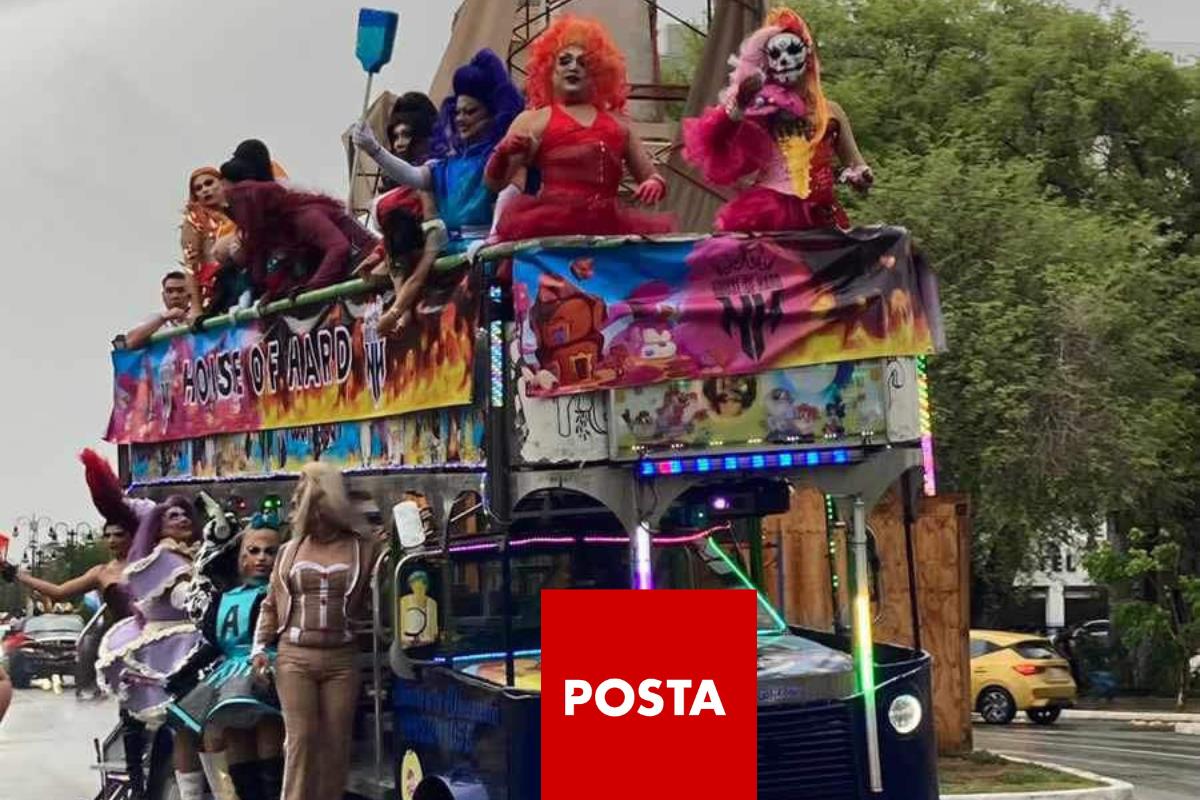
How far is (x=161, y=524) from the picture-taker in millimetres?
12758

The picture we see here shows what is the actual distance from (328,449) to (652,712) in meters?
3.40

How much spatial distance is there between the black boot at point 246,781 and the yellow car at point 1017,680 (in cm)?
1913

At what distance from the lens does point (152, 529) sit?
12.8 m

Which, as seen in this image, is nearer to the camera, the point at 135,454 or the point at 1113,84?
the point at 135,454

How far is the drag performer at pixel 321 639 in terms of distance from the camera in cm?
977

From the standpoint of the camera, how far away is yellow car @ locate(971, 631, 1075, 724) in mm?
28812

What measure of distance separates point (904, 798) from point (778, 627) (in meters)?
1.27

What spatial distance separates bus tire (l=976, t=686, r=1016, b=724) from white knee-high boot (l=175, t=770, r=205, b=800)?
1930 cm

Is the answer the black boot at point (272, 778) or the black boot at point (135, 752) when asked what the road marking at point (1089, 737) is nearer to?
the black boot at point (135, 752)

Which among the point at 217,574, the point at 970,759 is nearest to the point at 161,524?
the point at 217,574

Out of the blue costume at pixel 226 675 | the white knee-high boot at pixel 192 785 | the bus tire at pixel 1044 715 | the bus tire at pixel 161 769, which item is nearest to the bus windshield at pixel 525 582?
the blue costume at pixel 226 675

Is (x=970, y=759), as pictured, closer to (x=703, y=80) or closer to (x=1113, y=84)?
(x=703, y=80)

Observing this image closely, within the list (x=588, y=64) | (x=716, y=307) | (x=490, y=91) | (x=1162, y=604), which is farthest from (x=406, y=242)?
(x=1162, y=604)

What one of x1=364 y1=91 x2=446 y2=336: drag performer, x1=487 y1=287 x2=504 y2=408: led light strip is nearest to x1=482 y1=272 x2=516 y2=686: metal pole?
x1=487 y1=287 x2=504 y2=408: led light strip
